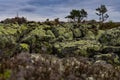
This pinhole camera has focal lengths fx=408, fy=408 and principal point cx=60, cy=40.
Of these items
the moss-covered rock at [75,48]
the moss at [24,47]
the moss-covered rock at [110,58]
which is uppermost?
the moss at [24,47]

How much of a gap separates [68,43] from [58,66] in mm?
12725

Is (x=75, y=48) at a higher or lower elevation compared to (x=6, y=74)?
lower

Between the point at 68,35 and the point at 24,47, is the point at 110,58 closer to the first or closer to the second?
the point at 24,47

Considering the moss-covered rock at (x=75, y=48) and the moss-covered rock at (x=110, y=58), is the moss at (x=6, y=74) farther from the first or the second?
the moss-covered rock at (x=75, y=48)

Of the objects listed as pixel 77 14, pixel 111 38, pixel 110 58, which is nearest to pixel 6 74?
pixel 110 58

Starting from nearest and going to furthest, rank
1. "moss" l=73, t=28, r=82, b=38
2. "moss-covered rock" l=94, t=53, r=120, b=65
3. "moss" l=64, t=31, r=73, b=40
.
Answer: "moss-covered rock" l=94, t=53, r=120, b=65
"moss" l=64, t=31, r=73, b=40
"moss" l=73, t=28, r=82, b=38

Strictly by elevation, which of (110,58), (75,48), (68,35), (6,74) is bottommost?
(110,58)

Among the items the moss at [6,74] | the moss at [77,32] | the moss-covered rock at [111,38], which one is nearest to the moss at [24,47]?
the moss-covered rock at [111,38]

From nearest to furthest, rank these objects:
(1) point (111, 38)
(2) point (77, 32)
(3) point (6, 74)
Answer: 1. (3) point (6, 74)
2. (1) point (111, 38)
3. (2) point (77, 32)

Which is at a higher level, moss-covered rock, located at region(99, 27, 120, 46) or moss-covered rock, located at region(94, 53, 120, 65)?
moss-covered rock, located at region(99, 27, 120, 46)

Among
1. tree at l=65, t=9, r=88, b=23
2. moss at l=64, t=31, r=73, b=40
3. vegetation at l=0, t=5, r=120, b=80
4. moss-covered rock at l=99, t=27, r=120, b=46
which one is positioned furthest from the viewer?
tree at l=65, t=9, r=88, b=23

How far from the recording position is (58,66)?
8617 mm

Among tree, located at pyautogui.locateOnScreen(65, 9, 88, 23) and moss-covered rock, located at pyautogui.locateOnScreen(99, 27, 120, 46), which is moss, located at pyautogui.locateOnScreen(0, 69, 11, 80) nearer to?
moss-covered rock, located at pyautogui.locateOnScreen(99, 27, 120, 46)

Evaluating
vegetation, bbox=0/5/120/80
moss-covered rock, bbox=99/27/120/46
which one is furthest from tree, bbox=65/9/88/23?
moss-covered rock, bbox=99/27/120/46
